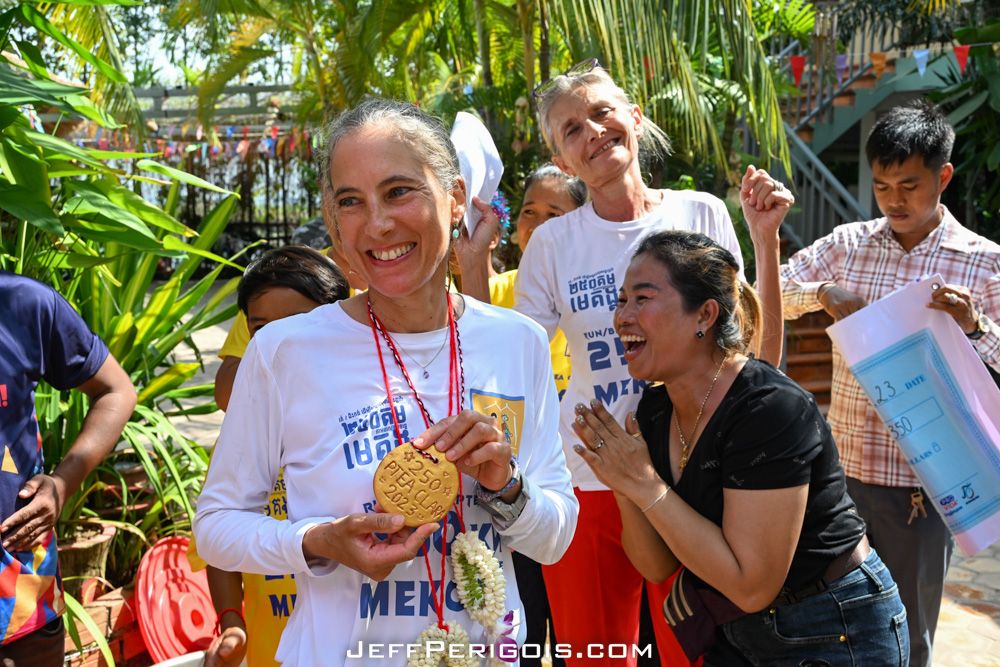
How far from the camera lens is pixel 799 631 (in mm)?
2133

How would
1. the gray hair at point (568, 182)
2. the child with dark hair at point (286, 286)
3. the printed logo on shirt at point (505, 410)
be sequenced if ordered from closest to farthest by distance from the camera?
the printed logo on shirt at point (505, 410) → the child with dark hair at point (286, 286) → the gray hair at point (568, 182)

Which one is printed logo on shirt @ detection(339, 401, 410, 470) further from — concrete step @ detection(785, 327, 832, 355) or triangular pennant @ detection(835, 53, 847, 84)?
triangular pennant @ detection(835, 53, 847, 84)

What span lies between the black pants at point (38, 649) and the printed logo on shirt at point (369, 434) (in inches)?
40.5

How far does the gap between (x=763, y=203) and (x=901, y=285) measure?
661mm

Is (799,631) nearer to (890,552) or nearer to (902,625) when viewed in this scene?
(902,625)

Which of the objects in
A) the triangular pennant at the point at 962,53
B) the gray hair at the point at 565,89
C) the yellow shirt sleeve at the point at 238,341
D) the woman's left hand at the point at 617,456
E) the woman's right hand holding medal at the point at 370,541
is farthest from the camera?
the triangular pennant at the point at 962,53

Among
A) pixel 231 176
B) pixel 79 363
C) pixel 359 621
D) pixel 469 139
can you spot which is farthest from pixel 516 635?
pixel 231 176

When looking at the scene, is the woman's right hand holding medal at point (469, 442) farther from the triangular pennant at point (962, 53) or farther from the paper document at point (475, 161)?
the triangular pennant at point (962, 53)

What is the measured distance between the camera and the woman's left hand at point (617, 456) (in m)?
2.16

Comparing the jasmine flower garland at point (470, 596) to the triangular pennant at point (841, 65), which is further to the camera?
the triangular pennant at point (841, 65)

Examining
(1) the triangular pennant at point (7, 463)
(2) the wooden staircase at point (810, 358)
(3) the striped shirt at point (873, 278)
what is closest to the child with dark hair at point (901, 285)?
(3) the striped shirt at point (873, 278)

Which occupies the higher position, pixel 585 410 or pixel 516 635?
pixel 585 410

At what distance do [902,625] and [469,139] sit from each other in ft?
5.38

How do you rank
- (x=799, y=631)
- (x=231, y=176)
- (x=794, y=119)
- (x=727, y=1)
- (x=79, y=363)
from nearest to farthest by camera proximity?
1. (x=799, y=631)
2. (x=79, y=363)
3. (x=727, y=1)
4. (x=794, y=119)
5. (x=231, y=176)
